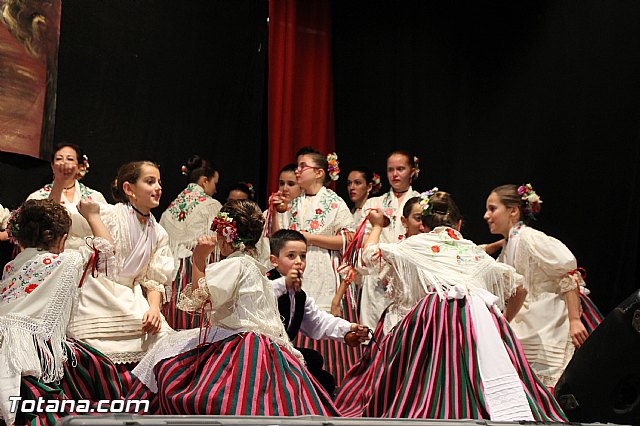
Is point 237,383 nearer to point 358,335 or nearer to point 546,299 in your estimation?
point 358,335

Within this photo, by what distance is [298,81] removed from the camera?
6285 mm

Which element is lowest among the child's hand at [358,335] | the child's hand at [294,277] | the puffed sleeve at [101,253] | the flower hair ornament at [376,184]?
the child's hand at [358,335]

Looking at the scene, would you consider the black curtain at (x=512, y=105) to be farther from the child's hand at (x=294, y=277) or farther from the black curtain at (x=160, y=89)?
the child's hand at (x=294, y=277)

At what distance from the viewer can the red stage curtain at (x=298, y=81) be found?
6.12m

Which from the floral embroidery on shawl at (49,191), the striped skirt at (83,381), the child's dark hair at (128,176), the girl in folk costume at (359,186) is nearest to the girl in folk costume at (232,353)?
the striped skirt at (83,381)

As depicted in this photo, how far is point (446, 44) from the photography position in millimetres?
6234

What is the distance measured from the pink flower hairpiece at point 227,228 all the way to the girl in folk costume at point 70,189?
111cm

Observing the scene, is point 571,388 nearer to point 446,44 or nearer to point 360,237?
point 360,237

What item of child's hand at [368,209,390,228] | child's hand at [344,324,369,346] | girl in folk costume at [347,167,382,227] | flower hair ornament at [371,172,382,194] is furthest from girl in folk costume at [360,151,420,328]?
child's hand at [344,324,369,346]

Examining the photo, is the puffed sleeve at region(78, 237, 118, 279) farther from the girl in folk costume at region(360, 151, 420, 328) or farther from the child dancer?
the girl in folk costume at region(360, 151, 420, 328)

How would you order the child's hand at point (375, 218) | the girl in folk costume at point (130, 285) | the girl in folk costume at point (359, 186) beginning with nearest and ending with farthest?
the girl in folk costume at point (130, 285), the child's hand at point (375, 218), the girl in folk costume at point (359, 186)

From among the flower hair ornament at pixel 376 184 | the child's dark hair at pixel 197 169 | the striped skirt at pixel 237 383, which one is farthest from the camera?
the flower hair ornament at pixel 376 184

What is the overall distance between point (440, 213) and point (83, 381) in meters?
1.75

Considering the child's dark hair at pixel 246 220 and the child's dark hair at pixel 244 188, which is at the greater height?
the child's dark hair at pixel 244 188
